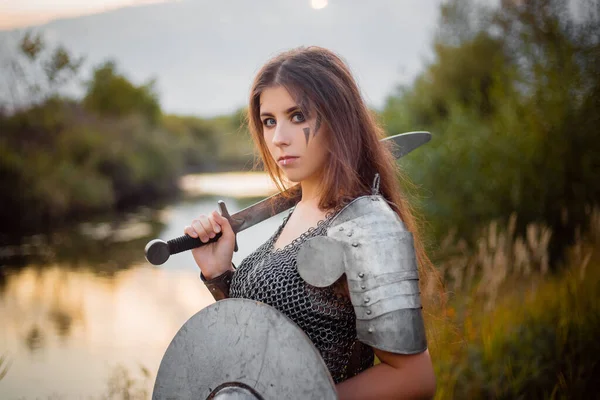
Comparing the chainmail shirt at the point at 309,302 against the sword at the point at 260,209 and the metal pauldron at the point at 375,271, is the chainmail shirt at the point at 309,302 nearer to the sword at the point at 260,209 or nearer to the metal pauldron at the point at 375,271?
the metal pauldron at the point at 375,271

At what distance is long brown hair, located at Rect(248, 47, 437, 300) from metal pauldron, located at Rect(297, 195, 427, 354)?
0.17m

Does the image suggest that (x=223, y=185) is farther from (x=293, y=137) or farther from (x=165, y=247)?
(x=293, y=137)

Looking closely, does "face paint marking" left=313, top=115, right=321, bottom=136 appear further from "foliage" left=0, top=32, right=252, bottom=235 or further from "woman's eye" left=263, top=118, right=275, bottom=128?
"foliage" left=0, top=32, right=252, bottom=235

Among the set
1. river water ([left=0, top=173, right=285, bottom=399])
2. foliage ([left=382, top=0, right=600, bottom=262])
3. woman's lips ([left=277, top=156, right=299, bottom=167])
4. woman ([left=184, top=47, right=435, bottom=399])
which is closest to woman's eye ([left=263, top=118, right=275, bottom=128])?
woman ([left=184, top=47, right=435, bottom=399])

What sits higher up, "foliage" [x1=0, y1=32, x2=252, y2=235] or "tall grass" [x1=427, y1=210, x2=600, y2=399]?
"foliage" [x1=0, y1=32, x2=252, y2=235]

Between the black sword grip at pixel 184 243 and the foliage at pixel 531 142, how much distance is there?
4.65m

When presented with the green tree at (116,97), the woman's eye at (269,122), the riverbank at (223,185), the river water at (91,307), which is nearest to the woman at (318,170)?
the woman's eye at (269,122)

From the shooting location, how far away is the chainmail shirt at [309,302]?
1.46m

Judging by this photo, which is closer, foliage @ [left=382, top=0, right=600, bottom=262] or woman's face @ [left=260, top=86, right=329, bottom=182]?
woman's face @ [left=260, top=86, right=329, bottom=182]

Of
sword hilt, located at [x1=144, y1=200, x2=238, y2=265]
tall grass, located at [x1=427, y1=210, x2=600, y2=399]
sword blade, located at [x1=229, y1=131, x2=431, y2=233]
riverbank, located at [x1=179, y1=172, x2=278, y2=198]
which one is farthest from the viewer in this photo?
riverbank, located at [x1=179, y1=172, x2=278, y2=198]

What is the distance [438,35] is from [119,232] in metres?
8.02

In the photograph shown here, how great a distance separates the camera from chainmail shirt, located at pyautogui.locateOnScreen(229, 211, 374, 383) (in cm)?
146

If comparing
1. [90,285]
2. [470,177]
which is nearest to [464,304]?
[470,177]

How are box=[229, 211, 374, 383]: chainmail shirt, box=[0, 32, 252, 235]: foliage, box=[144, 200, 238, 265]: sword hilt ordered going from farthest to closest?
box=[0, 32, 252, 235]: foliage → box=[144, 200, 238, 265]: sword hilt → box=[229, 211, 374, 383]: chainmail shirt
